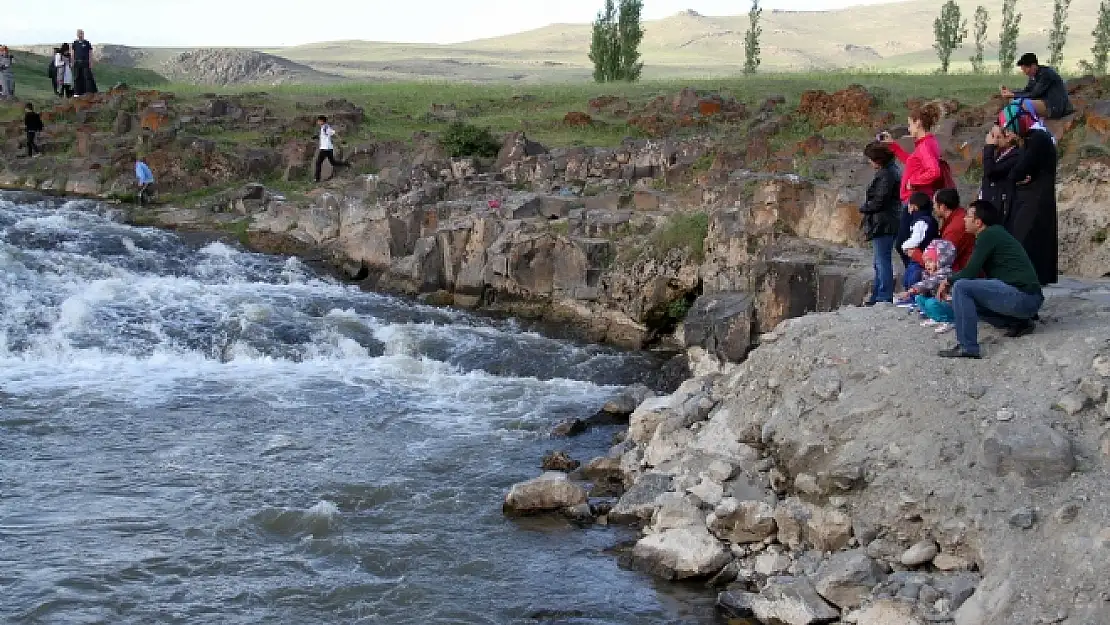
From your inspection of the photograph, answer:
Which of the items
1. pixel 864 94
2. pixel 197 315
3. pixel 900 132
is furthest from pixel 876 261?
pixel 864 94

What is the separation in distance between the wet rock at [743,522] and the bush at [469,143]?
18.6m

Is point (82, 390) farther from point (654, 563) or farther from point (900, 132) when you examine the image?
point (900, 132)

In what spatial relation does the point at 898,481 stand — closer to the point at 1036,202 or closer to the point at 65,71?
the point at 1036,202

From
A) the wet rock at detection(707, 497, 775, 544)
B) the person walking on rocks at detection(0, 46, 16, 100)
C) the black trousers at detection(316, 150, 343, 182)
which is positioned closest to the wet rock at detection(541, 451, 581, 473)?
the wet rock at detection(707, 497, 775, 544)

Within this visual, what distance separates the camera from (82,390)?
1689 centimetres

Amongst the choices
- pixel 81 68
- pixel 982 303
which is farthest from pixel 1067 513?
pixel 81 68

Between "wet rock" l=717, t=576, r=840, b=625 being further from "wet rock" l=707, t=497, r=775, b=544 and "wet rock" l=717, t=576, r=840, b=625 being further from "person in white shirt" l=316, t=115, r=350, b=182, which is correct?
"person in white shirt" l=316, t=115, r=350, b=182

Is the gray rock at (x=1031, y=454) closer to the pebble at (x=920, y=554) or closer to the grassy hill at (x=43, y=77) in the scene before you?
the pebble at (x=920, y=554)

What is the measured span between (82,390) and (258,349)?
10.2 feet

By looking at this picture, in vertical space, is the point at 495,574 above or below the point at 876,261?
below

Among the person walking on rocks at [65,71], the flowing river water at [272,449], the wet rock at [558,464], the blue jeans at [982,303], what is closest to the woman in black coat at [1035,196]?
the blue jeans at [982,303]

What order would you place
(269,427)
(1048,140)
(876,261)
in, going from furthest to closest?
1. (269,427)
2. (876,261)
3. (1048,140)

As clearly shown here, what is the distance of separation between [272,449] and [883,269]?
25.4 feet

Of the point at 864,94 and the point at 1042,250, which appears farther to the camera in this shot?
the point at 864,94
